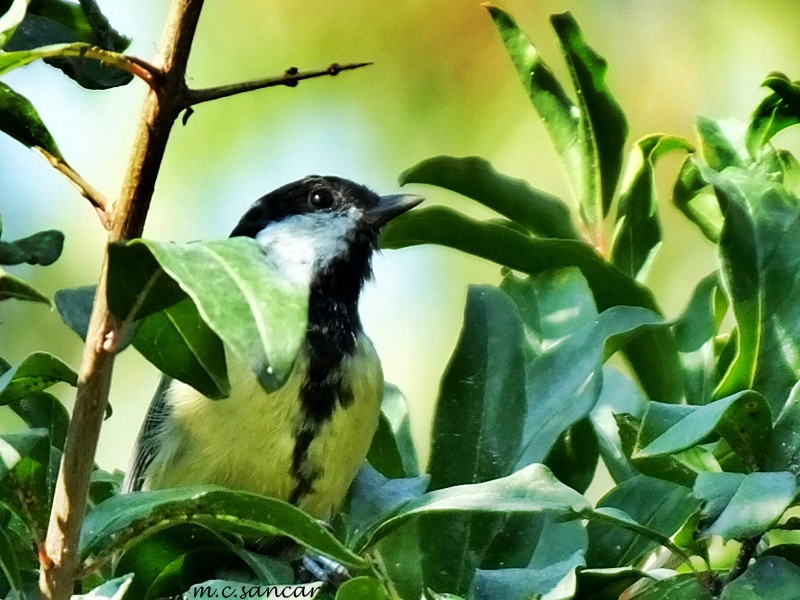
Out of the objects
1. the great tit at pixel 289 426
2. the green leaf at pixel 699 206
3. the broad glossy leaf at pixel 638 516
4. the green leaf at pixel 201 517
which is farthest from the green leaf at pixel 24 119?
the green leaf at pixel 699 206

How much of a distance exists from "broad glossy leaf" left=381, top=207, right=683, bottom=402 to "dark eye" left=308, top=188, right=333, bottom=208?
0.54 m

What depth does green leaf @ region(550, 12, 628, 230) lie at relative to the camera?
979 mm

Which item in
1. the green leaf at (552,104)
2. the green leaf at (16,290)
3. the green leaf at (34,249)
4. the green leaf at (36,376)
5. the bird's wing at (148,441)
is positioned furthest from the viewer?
the bird's wing at (148,441)

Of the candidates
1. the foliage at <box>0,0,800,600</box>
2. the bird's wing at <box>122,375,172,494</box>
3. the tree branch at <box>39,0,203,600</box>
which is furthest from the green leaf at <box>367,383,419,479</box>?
the tree branch at <box>39,0,203,600</box>

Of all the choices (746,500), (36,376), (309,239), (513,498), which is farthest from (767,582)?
(309,239)

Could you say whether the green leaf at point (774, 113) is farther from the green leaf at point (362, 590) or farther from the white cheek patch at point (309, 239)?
the white cheek patch at point (309, 239)

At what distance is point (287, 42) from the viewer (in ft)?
9.98

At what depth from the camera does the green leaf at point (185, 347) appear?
23.8 inches

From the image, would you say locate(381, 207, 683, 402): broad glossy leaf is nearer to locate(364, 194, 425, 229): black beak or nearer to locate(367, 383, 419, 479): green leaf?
locate(367, 383, 419, 479): green leaf

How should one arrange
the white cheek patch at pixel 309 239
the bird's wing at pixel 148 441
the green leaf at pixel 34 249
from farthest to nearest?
the white cheek patch at pixel 309 239 < the bird's wing at pixel 148 441 < the green leaf at pixel 34 249

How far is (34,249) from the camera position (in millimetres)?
892

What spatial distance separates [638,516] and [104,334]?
0.44 m

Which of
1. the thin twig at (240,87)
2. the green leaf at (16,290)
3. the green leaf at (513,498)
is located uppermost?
the thin twig at (240,87)

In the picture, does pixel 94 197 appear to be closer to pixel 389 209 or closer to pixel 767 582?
pixel 767 582
